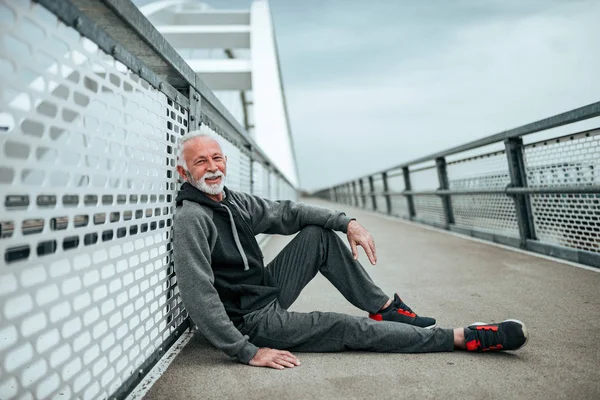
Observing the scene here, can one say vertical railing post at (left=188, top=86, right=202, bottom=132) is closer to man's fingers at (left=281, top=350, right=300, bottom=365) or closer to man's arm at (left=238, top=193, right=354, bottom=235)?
man's arm at (left=238, top=193, right=354, bottom=235)

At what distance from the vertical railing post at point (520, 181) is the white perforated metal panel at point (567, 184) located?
0.05 m

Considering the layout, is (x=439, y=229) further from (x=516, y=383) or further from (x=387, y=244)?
(x=516, y=383)

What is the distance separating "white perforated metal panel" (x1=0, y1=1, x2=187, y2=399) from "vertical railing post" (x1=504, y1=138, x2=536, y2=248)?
302cm

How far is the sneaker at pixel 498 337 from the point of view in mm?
1412

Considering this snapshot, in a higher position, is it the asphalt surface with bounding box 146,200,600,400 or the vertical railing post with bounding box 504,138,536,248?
the vertical railing post with bounding box 504,138,536,248

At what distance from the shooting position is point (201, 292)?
1339 mm

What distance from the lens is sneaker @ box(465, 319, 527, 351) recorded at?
141cm

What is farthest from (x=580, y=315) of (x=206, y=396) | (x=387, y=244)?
(x=387, y=244)

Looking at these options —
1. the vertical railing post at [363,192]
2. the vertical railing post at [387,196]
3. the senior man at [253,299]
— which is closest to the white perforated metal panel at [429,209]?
the vertical railing post at [387,196]

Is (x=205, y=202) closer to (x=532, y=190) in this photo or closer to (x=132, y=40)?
(x=132, y=40)

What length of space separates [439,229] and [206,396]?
4.91 metres

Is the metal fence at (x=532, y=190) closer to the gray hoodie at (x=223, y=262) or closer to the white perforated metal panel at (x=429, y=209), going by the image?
the white perforated metal panel at (x=429, y=209)

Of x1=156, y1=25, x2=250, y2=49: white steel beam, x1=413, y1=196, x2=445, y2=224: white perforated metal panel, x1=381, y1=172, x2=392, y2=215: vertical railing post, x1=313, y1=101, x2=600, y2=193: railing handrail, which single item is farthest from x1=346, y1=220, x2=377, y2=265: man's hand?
x1=156, y1=25, x2=250, y2=49: white steel beam

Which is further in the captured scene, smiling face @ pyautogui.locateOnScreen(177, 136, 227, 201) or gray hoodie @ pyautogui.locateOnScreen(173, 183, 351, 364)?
smiling face @ pyautogui.locateOnScreen(177, 136, 227, 201)
